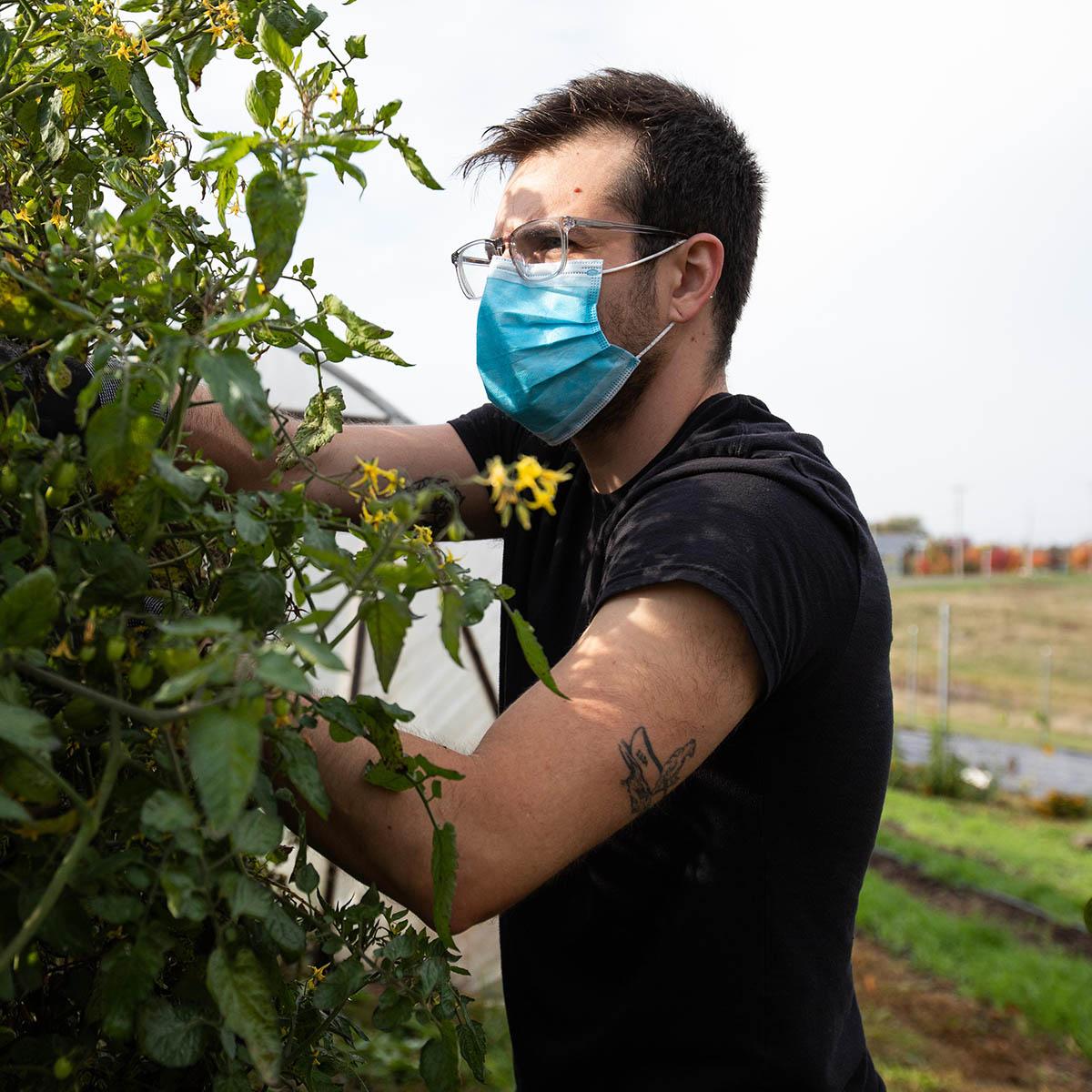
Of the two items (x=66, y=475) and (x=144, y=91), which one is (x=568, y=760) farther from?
(x=144, y=91)

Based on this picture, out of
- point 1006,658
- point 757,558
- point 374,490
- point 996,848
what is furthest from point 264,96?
point 1006,658

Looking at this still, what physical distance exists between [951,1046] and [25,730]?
600 centimetres

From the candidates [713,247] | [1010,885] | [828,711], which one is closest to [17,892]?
[828,711]

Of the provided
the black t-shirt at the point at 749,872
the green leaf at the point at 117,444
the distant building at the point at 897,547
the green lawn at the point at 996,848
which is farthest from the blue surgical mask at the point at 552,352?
the distant building at the point at 897,547

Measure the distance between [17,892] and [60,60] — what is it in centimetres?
95

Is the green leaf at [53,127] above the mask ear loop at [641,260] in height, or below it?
above

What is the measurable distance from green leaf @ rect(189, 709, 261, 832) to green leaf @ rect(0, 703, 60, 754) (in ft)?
0.30

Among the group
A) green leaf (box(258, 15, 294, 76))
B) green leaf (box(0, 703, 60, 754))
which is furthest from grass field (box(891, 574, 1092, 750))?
green leaf (box(0, 703, 60, 754))

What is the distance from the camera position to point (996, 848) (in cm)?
952

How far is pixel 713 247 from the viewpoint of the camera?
2318 millimetres

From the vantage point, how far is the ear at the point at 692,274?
2275mm

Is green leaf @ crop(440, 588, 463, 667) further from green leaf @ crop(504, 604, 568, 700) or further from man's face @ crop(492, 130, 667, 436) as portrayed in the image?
man's face @ crop(492, 130, 667, 436)

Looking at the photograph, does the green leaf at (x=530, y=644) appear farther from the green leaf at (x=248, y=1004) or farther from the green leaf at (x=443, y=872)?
the green leaf at (x=248, y=1004)

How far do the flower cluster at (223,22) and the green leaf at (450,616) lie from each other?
0.78 metres
